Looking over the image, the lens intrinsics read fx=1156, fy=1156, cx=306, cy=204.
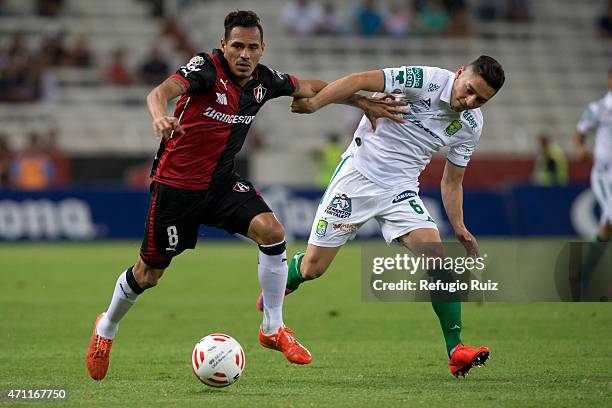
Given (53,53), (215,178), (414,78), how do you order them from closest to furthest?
(215,178) → (414,78) → (53,53)

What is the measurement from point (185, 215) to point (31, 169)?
620 inches

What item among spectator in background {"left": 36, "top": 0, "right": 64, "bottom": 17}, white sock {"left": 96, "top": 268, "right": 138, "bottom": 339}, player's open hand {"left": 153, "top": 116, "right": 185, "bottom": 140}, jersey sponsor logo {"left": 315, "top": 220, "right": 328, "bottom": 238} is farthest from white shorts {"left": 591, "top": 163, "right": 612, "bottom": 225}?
spectator in background {"left": 36, "top": 0, "right": 64, "bottom": 17}

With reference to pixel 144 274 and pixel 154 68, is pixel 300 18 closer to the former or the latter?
pixel 154 68

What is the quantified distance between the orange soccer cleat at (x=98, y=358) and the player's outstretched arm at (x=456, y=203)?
2.67m

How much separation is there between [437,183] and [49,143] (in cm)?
799

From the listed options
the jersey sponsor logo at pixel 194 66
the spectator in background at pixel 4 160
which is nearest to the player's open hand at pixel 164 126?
the jersey sponsor logo at pixel 194 66

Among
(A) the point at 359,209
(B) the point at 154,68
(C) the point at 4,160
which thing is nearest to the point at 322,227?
(A) the point at 359,209

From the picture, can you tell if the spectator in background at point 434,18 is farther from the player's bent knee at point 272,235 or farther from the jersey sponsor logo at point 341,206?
the player's bent knee at point 272,235

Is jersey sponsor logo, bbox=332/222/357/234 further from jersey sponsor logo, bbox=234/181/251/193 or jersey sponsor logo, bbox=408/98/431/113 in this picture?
jersey sponsor logo, bbox=408/98/431/113

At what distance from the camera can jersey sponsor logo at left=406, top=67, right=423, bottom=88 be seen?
8.31 meters

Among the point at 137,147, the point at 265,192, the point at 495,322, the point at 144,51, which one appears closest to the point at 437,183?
the point at 265,192

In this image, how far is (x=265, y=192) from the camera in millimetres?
21594

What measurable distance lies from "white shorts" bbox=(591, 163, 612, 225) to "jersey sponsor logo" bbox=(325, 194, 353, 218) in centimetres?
564

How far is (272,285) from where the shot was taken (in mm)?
8492
